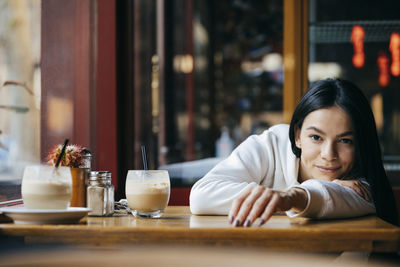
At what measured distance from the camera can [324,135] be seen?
1528 millimetres

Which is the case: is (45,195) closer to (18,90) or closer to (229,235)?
(229,235)

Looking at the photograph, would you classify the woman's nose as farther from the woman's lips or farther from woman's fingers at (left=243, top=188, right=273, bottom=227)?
woman's fingers at (left=243, top=188, right=273, bottom=227)

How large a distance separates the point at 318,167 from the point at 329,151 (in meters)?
0.08

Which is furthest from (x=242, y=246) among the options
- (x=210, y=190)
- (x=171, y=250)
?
(x=210, y=190)

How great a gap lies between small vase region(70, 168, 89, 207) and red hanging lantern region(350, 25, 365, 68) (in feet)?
8.33

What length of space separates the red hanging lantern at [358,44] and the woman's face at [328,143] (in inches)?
80.9

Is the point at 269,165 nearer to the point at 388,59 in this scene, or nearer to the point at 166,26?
the point at 388,59

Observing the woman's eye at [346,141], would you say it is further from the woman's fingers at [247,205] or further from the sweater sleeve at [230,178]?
the woman's fingers at [247,205]

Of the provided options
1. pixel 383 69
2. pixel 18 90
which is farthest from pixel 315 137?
pixel 383 69

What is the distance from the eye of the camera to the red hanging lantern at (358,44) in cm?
342

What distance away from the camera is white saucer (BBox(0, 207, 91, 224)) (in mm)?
1187

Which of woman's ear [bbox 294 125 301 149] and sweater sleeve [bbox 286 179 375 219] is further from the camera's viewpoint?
woman's ear [bbox 294 125 301 149]

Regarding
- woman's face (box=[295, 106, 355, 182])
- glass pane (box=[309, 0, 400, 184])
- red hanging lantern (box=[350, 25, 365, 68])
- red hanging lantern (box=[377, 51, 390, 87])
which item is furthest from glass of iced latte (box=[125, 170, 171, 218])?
red hanging lantern (box=[377, 51, 390, 87])

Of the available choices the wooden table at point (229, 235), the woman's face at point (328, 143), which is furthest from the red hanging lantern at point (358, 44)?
the wooden table at point (229, 235)
